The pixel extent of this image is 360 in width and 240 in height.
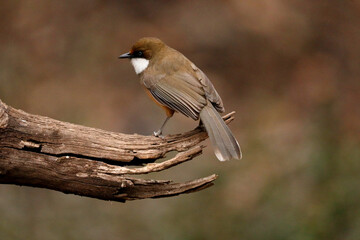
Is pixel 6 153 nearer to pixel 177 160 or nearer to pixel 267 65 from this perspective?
pixel 177 160

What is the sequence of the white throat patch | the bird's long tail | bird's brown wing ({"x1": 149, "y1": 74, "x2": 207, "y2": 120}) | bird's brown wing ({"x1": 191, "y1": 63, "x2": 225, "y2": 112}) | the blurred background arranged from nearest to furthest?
the bird's long tail, bird's brown wing ({"x1": 149, "y1": 74, "x2": 207, "y2": 120}), bird's brown wing ({"x1": 191, "y1": 63, "x2": 225, "y2": 112}), the white throat patch, the blurred background

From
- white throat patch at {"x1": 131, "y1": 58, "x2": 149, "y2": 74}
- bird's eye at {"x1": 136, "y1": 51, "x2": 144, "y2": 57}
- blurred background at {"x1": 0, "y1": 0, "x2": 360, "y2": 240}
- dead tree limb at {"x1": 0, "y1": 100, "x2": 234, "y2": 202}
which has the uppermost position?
blurred background at {"x1": 0, "y1": 0, "x2": 360, "y2": 240}

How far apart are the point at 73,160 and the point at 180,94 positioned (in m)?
1.26

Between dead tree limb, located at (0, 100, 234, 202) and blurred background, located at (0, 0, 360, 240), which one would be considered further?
blurred background, located at (0, 0, 360, 240)

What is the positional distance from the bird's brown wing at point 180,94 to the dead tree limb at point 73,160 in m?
0.60

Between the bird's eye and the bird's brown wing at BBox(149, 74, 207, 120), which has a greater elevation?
the bird's eye

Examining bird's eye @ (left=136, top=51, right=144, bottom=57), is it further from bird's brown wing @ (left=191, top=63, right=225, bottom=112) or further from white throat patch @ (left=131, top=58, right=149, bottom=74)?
bird's brown wing @ (left=191, top=63, right=225, bottom=112)

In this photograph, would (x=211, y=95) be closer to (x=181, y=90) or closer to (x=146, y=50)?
(x=181, y=90)

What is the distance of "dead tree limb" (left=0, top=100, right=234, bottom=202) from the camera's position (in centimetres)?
402

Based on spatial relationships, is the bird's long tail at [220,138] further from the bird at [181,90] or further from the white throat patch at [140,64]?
the white throat patch at [140,64]

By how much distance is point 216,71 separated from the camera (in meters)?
9.51

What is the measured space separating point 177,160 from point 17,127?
114 centimetres

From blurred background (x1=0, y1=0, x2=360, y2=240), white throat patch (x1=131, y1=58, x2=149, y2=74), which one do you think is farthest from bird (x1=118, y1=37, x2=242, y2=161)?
blurred background (x1=0, y1=0, x2=360, y2=240)

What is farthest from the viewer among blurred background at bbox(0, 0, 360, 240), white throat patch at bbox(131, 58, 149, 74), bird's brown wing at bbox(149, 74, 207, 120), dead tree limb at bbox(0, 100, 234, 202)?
blurred background at bbox(0, 0, 360, 240)
